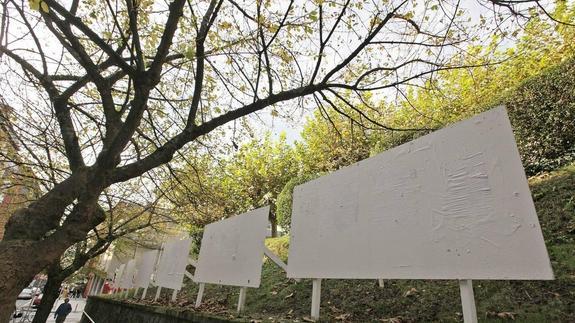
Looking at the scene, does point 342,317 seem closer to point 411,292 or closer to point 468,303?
point 411,292

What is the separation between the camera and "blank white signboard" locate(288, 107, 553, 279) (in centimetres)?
203

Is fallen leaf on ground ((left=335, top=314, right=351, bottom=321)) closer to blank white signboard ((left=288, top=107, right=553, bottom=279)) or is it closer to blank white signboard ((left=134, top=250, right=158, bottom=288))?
blank white signboard ((left=288, top=107, right=553, bottom=279))

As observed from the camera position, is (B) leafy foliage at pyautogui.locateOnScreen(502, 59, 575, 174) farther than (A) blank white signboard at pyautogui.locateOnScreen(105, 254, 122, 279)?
No

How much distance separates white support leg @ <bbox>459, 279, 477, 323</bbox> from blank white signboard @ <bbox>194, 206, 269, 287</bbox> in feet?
8.69

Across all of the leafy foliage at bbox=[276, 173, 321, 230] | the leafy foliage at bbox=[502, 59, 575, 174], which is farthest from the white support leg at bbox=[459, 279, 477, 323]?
the leafy foliage at bbox=[276, 173, 321, 230]

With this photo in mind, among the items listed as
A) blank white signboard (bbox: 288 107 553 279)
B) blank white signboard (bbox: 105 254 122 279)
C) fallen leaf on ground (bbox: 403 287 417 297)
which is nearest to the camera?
blank white signboard (bbox: 288 107 553 279)

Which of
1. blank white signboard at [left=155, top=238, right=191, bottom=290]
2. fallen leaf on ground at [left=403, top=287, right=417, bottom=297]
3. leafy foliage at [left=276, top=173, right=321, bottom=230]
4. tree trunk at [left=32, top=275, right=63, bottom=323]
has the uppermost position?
leafy foliage at [left=276, top=173, right=321, bottom=230]

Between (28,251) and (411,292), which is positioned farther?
(411,292)

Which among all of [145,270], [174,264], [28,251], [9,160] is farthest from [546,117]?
[145,270]

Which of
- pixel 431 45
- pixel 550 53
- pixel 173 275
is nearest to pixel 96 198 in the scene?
pixel 173 275

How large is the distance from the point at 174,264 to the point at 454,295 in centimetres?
629

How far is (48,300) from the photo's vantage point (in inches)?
411

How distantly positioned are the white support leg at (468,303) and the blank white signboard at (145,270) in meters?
9.87

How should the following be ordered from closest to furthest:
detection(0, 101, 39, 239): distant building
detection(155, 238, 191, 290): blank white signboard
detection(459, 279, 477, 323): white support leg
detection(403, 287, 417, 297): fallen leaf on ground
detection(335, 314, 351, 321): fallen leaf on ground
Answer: detection(459, 279, 477, 323): white support leg
detection(335, 314, 351, 321): fallen leaf on ground
detection(403, 287, 417, 297): fallen leaf on ground
detection(0, 101, 39, 239): distant building
detection(155, 238, 191, 290): blank white signboard
